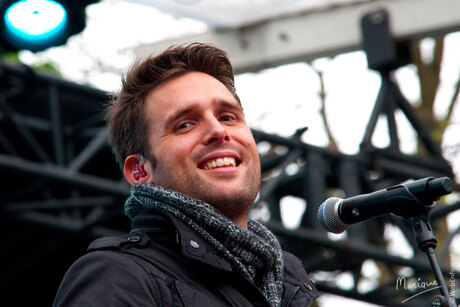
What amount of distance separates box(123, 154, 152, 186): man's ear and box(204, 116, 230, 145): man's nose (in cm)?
22

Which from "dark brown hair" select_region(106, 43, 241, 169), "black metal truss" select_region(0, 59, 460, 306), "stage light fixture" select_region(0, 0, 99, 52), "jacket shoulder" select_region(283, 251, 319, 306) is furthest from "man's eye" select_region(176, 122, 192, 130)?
"black metal truss" select_region(0, 59, 460, 306)

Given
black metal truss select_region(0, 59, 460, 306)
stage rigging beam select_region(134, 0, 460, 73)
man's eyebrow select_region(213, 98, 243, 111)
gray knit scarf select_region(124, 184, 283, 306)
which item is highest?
man's eyebrow select_region(213, 98, 243, 111)

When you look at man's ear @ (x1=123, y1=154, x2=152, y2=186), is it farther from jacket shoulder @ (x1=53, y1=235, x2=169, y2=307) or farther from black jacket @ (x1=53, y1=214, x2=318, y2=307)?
jacket shoulder @ (x1=53, y1=235, x2=169, y2=307)

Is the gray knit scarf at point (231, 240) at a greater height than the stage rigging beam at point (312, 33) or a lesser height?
greater

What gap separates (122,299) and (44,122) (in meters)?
3.70

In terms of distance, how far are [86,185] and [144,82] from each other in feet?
8.26

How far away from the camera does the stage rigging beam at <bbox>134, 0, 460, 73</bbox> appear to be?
575 centimetres

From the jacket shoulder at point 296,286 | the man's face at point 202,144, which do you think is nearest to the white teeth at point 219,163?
the man's face at point 202,144

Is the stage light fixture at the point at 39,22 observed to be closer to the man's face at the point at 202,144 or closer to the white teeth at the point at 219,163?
the man's face at the point at 202,144

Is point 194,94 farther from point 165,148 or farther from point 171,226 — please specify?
point 171,226

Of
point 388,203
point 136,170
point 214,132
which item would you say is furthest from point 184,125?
point 388,203

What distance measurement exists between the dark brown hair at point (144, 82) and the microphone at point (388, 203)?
0.66 meters

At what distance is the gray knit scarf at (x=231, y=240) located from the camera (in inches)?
87.0

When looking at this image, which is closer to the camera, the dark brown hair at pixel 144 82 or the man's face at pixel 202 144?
the man's face at pixel 202 144
